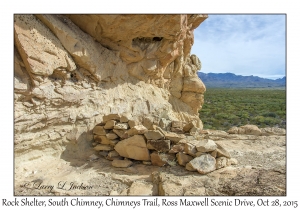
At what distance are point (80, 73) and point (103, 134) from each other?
209cm

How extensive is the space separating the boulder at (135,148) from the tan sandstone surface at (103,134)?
3 cm

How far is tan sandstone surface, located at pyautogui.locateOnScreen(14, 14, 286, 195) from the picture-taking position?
4.75 metres

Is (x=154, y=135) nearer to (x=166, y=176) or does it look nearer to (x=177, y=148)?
(x=177, y=148)

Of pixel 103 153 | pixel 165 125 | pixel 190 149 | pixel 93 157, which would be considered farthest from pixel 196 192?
pixel 165 125

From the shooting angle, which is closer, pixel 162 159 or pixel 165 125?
pixel 162 159

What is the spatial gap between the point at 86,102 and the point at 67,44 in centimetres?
184

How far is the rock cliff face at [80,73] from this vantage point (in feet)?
17.5

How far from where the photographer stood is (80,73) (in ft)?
22.3

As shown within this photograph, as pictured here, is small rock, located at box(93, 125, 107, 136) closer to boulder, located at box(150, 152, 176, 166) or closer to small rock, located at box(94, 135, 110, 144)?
small rock, located at box(94, 135, 110, 144)

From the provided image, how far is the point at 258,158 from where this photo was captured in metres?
5.87

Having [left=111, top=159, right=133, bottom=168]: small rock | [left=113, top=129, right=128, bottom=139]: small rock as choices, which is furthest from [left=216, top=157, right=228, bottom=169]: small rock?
[left=113, top=129, right=128, bottom=139]: small rock

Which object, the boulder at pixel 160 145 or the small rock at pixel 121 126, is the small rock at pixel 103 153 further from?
the boulder at pixel 160 145

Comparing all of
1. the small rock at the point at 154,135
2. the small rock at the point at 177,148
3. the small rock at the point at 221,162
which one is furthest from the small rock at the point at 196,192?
A: the small rock at the point at 154,135

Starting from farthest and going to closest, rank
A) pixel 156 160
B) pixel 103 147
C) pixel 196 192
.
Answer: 1. pixel 103 147
2. pixel 156 160
3. pixel 196 192
